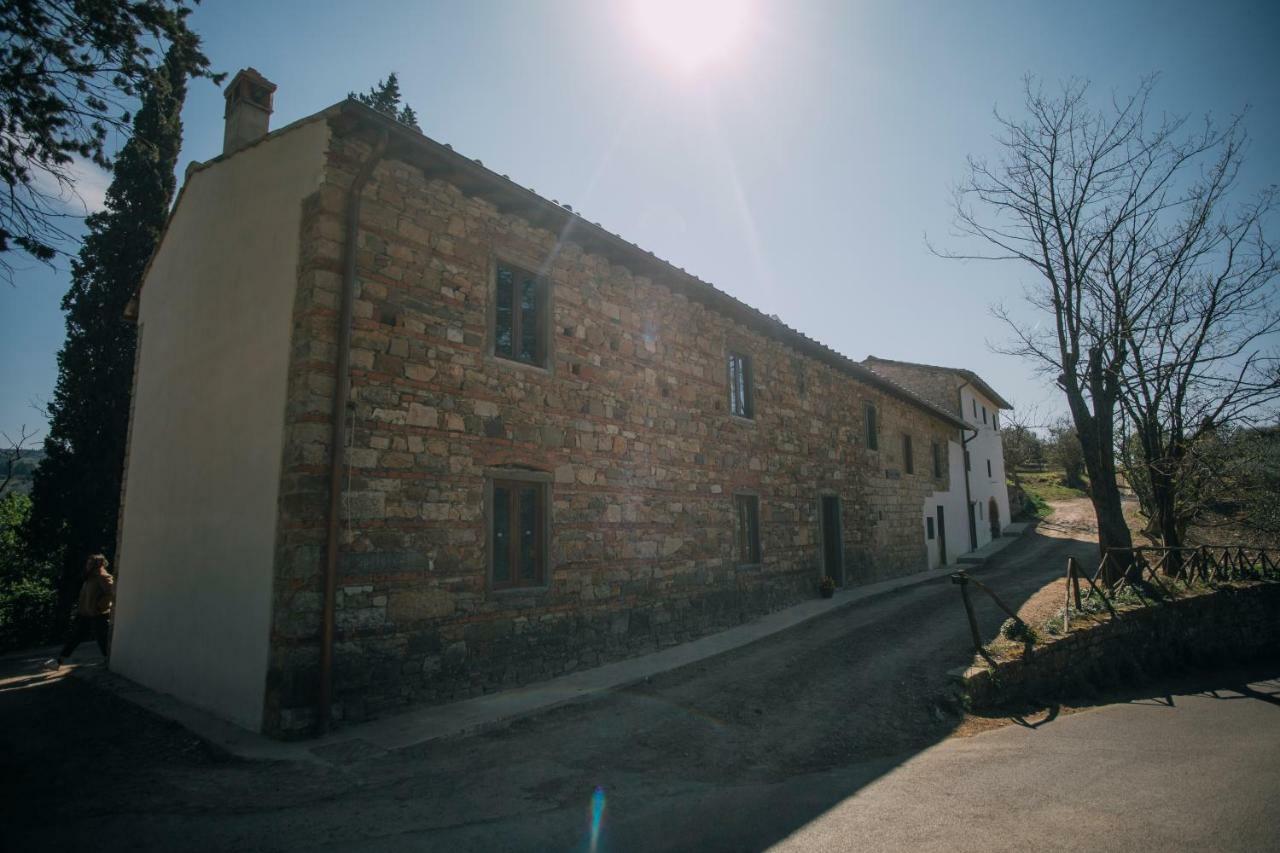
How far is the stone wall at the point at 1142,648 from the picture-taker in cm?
764

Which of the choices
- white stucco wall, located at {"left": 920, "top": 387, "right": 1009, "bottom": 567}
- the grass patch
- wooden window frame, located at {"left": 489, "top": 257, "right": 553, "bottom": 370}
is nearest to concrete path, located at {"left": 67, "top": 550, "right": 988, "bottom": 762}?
wooden window frame, located at {"left": 489, "top": 257, "right": 553, "bottom": 370}

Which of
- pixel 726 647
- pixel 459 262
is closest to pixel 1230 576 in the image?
pixel 726 647

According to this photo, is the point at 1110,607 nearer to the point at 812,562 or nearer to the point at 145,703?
the point at 812,562

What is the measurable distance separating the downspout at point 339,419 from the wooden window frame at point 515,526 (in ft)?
5.35

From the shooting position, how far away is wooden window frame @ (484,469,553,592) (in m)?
7.04

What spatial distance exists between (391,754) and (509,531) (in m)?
2.65

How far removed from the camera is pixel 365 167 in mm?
6359

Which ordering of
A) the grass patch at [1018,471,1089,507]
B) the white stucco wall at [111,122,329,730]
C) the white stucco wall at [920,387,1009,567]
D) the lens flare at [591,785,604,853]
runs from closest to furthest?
the lens flare at [591,785,604,853], the white stucco wall at [111,122,329,730], the white stucco wall at [920,387,1009,567], the grass patch at [1018,471,1089,507]

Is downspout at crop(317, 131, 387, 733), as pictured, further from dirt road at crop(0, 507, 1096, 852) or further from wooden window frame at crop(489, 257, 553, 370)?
wooden window frame at crop(489, 257, 553, 370)

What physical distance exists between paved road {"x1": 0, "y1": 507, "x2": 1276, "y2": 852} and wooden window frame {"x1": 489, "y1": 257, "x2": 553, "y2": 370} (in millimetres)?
3963

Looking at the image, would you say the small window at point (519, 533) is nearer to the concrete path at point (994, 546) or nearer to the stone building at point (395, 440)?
the stone building at point (395, 440)

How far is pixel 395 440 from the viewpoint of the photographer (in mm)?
6324

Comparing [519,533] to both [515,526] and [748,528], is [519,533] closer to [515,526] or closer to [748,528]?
[515,526]

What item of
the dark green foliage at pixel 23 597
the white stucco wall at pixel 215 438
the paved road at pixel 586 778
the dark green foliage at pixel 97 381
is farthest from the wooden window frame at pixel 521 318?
the dark green foliage at pixel 23 597
